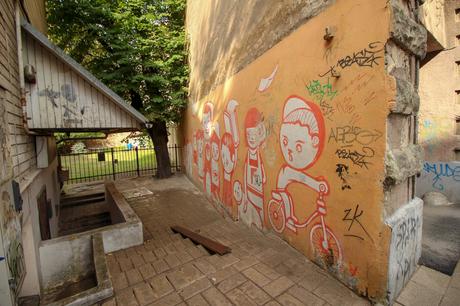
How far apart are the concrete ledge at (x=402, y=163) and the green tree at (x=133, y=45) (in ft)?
30.0

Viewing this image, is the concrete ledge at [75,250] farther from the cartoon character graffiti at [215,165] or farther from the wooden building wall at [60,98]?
the cartoon character graffiti at [215,165]

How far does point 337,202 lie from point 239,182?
2.89 metres

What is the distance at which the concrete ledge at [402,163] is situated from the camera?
2.26m

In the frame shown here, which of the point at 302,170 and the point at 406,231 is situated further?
the point at 302,170

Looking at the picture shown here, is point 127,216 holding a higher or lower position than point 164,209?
higher

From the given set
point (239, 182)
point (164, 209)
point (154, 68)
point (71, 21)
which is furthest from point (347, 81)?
point (71, 21)

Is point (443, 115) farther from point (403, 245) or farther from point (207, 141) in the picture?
point (207, 141)

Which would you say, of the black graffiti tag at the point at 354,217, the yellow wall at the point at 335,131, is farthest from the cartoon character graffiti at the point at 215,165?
the black graffiti tag at the point at 354,217

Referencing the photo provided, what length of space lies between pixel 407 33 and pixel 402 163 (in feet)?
4.43

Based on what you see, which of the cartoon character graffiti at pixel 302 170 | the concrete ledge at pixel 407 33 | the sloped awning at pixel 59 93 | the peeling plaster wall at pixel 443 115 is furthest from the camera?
the peeling plaster wall at pixel 443 115

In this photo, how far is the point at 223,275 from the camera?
2.99 metres

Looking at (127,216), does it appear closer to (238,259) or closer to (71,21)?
(238,259)

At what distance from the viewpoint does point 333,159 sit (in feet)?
9.16

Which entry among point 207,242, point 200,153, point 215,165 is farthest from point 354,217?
point 200,153
